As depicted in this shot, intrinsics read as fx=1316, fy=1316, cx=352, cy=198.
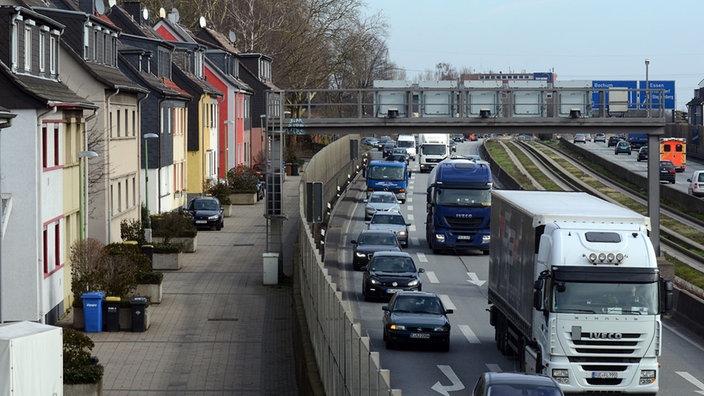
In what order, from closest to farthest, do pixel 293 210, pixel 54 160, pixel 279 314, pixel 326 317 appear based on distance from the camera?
pixel 326 317, pixel 54 160, pixel 279 314, pixel 293 210

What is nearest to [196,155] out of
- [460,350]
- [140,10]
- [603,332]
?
[140,10]

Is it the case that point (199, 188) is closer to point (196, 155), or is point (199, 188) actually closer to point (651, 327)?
point (196, 155)

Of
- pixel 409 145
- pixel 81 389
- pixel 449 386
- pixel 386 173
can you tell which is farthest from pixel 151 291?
pixel 409 145

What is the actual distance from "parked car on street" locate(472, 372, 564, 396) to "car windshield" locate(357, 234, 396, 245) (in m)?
27.4

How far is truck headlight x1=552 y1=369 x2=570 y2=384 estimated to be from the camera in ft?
74.0

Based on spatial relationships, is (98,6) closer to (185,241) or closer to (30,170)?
(185,241)

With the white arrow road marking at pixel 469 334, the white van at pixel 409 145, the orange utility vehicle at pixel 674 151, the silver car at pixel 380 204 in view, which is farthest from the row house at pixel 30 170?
the white van at pixel 409 145

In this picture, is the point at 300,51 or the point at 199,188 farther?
the point at 300,51

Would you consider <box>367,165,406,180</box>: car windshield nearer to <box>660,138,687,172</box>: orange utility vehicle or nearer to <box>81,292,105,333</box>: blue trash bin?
<box>660,138,687,172</box>: orange utility vehicle

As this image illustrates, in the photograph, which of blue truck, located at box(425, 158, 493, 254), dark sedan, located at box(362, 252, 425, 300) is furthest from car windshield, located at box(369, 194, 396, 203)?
dark sedan, located at box(362, 252, 425, 300)

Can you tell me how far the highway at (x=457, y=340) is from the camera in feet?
84.6

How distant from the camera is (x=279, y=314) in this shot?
3531 centimetres

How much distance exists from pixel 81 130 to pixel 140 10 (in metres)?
33.3

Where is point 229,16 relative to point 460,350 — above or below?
above
